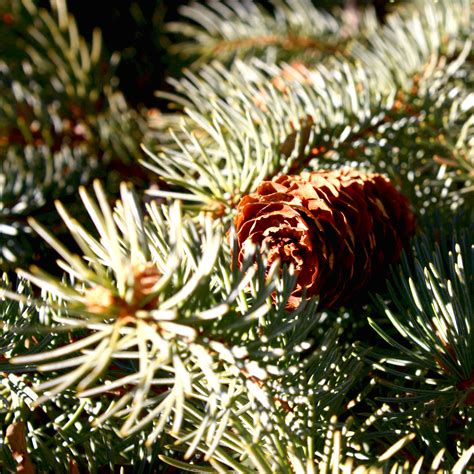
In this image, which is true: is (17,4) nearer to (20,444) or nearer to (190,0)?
(190,0)

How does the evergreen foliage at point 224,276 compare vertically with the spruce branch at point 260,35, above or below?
below

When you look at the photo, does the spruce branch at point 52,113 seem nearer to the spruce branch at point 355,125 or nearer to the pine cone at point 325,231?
the spruce branch at point 355,125

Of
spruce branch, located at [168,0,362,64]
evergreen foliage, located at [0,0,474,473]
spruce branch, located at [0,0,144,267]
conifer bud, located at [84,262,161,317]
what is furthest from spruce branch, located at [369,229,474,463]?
spruce branch, located at [168,0,362,64]

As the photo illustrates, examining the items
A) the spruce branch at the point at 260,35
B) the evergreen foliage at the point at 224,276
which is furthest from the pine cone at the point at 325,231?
the spruce branch at the point at 260,35

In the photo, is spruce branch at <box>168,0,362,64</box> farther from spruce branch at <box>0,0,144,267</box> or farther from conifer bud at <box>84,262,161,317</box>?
conifer bud at <box>84,262,161,317</box>

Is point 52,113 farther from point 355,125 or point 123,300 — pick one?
point 123,300
